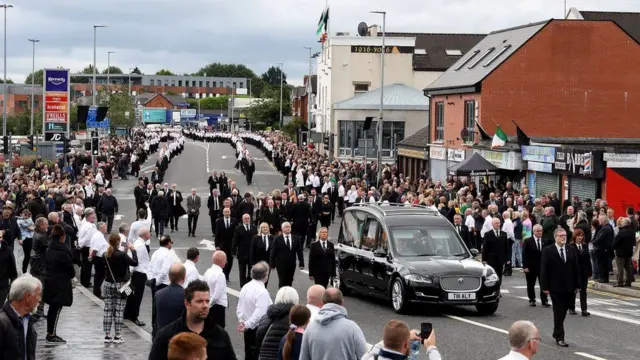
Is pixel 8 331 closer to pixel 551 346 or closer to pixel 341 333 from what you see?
pixel 341 333

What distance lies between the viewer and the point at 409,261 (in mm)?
20469

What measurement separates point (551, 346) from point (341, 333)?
8.08 metres

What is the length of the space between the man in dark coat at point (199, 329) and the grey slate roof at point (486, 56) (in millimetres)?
43383

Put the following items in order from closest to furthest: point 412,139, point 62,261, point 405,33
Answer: point 62,261
point 412,139
point 405,33

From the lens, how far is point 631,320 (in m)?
19.9

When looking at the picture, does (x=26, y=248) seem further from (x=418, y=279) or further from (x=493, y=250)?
(x=493, y=250)

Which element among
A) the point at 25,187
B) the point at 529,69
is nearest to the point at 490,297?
the point at 25,187

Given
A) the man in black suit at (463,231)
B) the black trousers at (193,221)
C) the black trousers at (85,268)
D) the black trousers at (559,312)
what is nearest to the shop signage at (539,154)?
the black trousers at (193,221)

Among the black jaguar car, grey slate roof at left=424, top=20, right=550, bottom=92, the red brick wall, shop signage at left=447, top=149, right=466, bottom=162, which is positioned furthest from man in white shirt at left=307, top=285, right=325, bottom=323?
shop signage at left=447, top=149, right=466, bottom=162

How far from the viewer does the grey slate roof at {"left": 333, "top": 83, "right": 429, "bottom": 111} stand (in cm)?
7975

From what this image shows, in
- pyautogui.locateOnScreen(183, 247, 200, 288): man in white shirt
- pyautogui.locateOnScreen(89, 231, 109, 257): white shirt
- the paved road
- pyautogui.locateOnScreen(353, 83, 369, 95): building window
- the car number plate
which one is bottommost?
the paved road

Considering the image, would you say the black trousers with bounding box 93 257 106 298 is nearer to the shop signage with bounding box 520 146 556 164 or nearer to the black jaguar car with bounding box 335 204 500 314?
the black jaguar car with bounding box 335 204 500 314

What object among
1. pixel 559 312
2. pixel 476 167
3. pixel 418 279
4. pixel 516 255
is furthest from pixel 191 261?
pixel 476 167

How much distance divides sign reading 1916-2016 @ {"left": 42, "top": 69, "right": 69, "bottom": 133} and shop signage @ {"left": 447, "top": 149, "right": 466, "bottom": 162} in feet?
69.8
